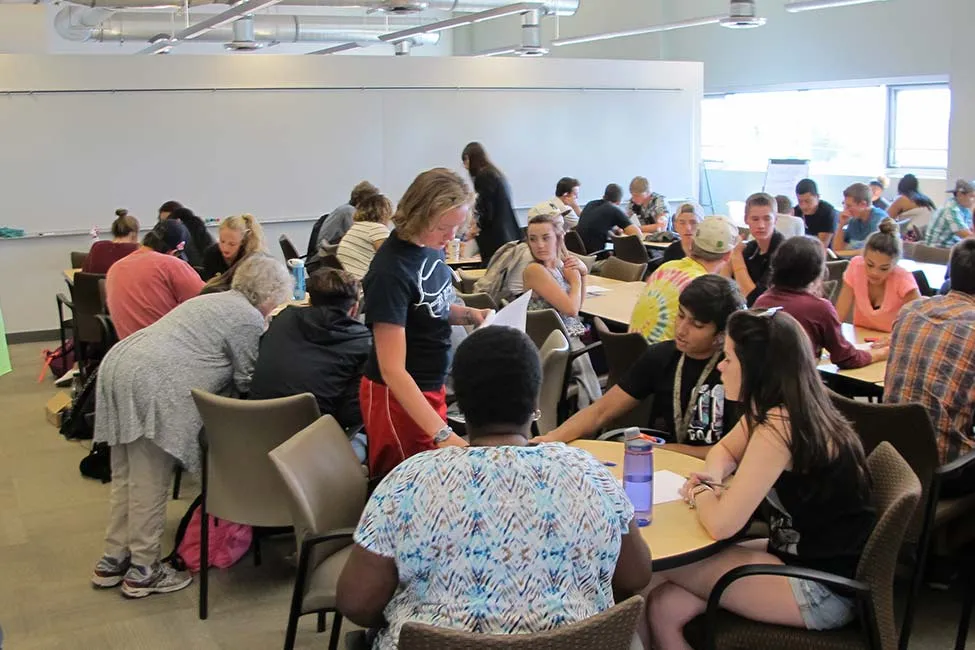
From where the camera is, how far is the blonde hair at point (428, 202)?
2.89m

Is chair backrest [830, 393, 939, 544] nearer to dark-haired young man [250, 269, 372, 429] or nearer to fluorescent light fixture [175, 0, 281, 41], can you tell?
dark-haired young man [250, 269, 372, 429]

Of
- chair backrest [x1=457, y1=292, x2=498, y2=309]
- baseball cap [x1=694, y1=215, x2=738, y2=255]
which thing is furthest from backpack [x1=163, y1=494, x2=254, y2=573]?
baseball cap [x1=694, y1=215, x2=738, y2=255]

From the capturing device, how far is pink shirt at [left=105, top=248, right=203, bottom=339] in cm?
489

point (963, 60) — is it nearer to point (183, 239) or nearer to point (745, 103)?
point (745, 103)

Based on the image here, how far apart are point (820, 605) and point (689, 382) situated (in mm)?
926

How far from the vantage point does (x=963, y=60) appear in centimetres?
1017

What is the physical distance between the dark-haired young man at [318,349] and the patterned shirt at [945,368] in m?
1.94

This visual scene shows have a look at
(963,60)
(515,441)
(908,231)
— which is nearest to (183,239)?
(515,441)

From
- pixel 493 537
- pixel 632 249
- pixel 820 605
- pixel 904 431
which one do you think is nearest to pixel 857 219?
pixel 632 249

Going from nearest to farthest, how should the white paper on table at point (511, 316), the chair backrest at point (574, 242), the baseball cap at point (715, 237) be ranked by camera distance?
the white paper on table at point (511, 316), the baseball cap at point (715, 237), the chair backrest at point (574, 242)

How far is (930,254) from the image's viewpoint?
6.48 meters

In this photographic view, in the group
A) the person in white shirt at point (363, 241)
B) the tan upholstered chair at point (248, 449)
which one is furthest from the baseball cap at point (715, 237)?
the person in white shirt at point (363, 241)

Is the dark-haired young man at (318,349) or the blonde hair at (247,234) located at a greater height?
the blonde hair at (247,234)

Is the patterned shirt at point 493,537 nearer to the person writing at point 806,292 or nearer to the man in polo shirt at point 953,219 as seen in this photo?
the person writing at point 806,292
